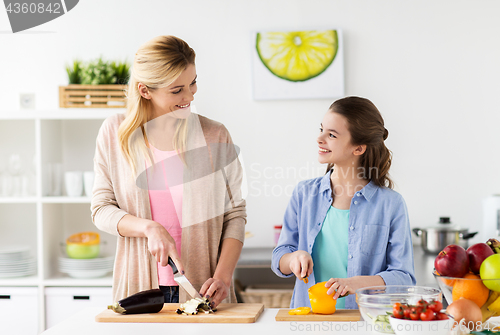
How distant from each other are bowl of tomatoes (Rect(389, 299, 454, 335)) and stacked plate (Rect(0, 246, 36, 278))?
6.90 feet

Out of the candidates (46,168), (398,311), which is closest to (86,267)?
(46,168)

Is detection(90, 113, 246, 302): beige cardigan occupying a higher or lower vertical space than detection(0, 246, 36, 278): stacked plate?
higher

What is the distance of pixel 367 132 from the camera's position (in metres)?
1.50

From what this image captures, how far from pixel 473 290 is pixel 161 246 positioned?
2.50ft

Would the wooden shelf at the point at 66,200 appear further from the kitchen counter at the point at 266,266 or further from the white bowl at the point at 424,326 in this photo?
the white bowl at the point at 424,326

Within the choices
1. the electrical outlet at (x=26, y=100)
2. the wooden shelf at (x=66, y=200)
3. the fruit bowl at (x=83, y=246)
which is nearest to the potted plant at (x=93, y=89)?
the electrical outlet at (x=26, y=100)

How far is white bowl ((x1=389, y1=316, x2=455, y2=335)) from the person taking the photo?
96 cm

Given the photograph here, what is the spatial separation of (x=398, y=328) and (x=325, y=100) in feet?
6.57

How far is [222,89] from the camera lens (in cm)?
288

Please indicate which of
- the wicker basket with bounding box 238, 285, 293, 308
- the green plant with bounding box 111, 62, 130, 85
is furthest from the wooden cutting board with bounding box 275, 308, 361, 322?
the green plant with bounding box 111, 62, 130, 85

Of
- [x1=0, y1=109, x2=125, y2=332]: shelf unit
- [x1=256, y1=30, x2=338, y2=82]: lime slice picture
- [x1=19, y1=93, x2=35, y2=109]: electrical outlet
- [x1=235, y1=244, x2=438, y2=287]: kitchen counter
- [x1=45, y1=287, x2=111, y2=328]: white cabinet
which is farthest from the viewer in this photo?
[x1=256, y1=30, x2=338, y2=82]: lime slice picture

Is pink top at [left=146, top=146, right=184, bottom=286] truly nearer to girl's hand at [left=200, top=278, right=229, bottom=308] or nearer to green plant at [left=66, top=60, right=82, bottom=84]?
girl's hand at [left=200, top=278, right=229, bottom=308]

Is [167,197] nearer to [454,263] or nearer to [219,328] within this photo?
[219,328]

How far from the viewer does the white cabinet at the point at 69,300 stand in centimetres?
243
